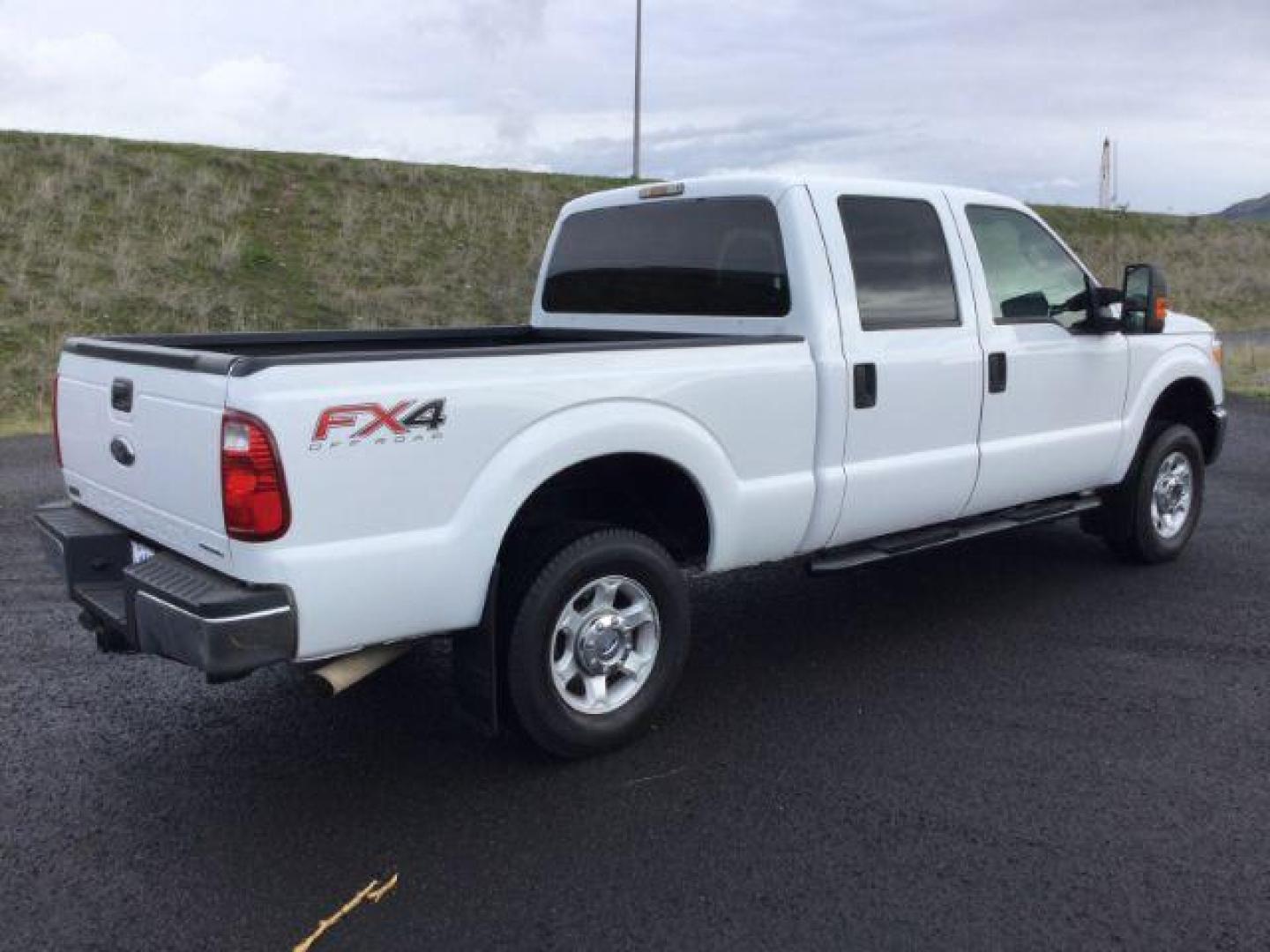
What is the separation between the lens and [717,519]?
4.24 metres

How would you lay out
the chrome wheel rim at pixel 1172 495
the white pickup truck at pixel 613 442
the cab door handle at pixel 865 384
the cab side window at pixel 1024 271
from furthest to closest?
the chrome wheel rim at pixel 1172 495 < the cab side window at pixel 1024 271 < the cab door handle at pixel 865 384 < the white pickup truck at pixel 613 442

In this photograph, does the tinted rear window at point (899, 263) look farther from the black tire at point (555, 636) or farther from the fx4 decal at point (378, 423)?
the fx4 decal at point (378, 423)

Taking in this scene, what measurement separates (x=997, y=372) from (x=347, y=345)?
9.61 feet

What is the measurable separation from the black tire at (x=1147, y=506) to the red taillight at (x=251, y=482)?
475 centimetres

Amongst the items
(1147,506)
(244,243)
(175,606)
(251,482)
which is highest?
(244,243)

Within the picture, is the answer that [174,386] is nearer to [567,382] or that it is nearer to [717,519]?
[567,382]

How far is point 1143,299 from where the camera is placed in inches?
225

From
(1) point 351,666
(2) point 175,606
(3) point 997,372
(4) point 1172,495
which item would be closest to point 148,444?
(2) point 175,606

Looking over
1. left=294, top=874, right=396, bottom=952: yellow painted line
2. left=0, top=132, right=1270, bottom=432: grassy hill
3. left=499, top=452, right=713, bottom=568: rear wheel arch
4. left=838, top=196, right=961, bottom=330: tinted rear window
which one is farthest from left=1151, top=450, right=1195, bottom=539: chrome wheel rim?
left=0, top=132, right=1270, bottom=432: grassy hill

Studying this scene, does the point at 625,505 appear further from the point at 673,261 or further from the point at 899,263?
the point at 899,263

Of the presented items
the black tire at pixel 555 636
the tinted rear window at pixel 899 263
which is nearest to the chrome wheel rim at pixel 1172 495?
the tinted rear window at pixel 899 263

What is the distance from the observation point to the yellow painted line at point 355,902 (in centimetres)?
299

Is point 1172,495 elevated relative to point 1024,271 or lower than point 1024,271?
lower

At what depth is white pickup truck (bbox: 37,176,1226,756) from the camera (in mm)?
3275
